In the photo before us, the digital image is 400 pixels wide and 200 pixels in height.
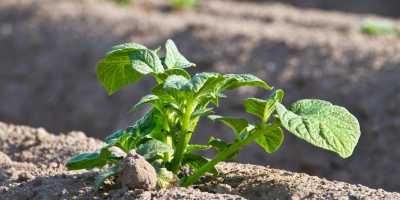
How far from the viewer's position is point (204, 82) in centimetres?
234

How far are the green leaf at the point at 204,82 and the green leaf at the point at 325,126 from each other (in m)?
0.22

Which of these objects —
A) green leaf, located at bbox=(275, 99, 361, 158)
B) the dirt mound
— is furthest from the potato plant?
the dirt mound

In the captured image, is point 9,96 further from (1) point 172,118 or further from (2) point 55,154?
(1) point 172,118

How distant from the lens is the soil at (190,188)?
2383 millimetres

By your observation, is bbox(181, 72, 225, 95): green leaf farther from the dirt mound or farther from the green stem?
the dirt mound

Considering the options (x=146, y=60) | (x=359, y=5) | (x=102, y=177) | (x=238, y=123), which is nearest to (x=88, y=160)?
(x=102, y=177)

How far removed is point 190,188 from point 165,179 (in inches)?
3.8

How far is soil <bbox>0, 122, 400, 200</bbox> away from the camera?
93.8 inches

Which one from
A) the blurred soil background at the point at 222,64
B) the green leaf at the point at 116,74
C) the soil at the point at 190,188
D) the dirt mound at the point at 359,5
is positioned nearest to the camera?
the soil at the point at 190,188

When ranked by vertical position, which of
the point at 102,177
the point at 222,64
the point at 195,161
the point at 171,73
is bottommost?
the point at 102,177

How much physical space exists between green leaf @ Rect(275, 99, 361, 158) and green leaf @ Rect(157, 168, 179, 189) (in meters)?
0.47

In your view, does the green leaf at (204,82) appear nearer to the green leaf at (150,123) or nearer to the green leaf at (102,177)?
the green leaf at (150,123)

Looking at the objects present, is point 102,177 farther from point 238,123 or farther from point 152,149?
point 238,123

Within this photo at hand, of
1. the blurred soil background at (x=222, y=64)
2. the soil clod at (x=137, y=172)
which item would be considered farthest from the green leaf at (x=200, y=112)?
the blurred soil background at (x=222, y=64)
